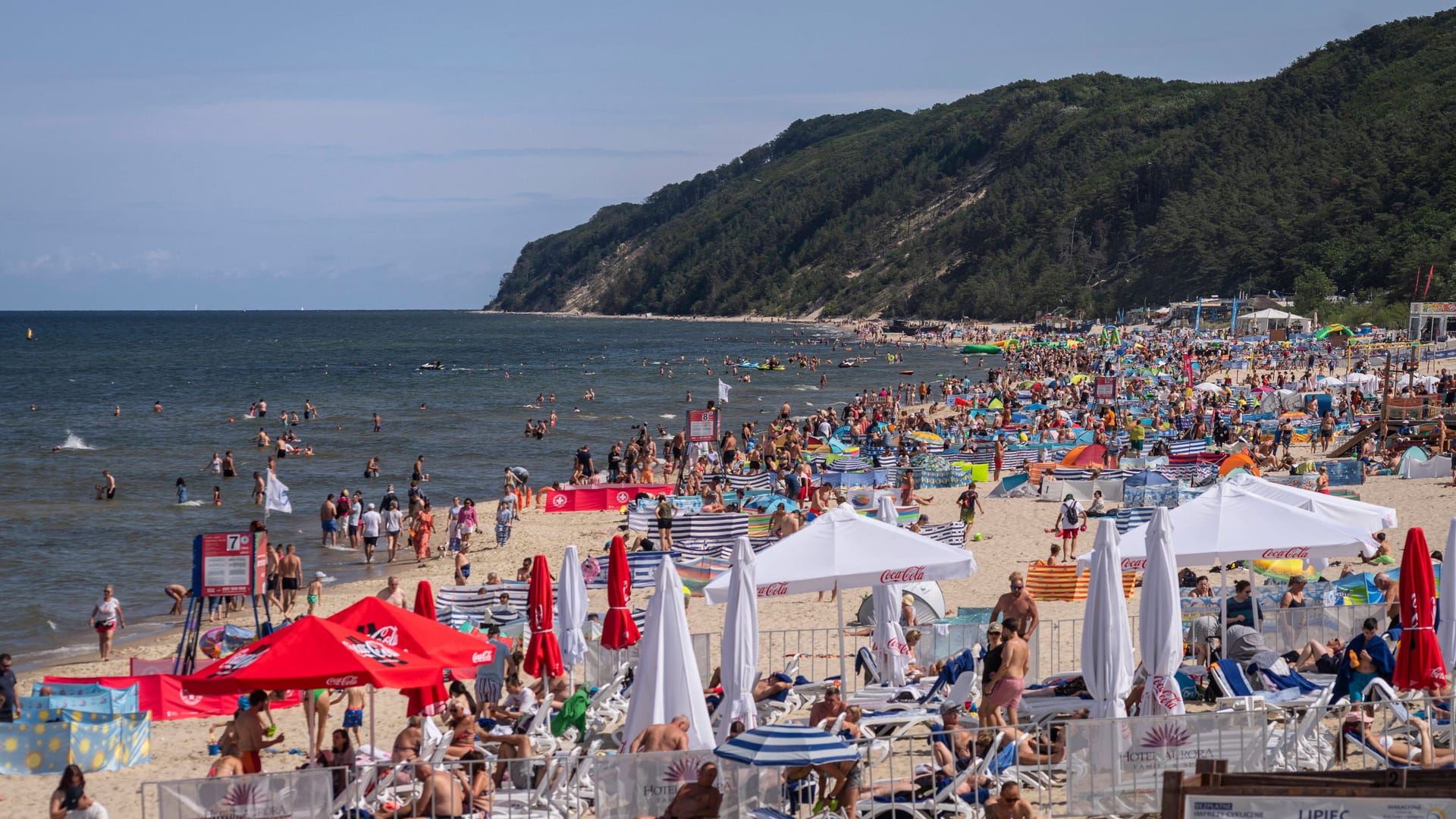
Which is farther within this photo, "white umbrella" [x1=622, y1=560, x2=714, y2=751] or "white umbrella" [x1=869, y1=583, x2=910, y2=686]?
"white umbrella" [x1=869, y1=583, x2=910, y2=686]

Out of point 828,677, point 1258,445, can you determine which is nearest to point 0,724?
point 828,677

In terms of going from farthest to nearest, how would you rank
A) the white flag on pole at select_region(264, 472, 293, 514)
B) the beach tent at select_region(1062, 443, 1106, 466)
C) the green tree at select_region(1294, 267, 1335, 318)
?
the green tree at select_region(1294, 267, 1335, 318) < the beach tent at select_region(1062, 443, 1106, 466) < the white flag on pole at select_region(264, 472, 293, 514)

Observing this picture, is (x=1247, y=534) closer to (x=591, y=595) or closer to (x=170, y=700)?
(x=591, y=595)

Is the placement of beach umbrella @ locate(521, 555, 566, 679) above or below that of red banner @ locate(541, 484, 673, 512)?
above

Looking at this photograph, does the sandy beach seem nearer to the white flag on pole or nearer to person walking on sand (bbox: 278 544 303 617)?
person walking on sand (bbox: 278 544 303 617)

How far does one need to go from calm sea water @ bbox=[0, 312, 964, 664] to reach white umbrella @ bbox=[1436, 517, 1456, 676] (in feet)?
49.6

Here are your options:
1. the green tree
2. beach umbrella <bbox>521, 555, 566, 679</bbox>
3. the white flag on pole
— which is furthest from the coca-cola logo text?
the green tree

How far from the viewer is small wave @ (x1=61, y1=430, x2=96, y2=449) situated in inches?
1628

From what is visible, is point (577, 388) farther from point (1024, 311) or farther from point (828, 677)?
point (1024, 311)

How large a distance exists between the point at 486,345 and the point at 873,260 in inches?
2382

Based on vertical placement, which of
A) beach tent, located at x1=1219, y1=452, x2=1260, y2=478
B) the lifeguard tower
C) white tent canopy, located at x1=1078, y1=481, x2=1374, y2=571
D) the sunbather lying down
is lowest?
the sunbather lying down

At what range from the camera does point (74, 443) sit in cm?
4225

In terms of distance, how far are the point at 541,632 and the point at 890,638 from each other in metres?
2.91

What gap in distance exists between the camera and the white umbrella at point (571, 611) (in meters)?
11.1
